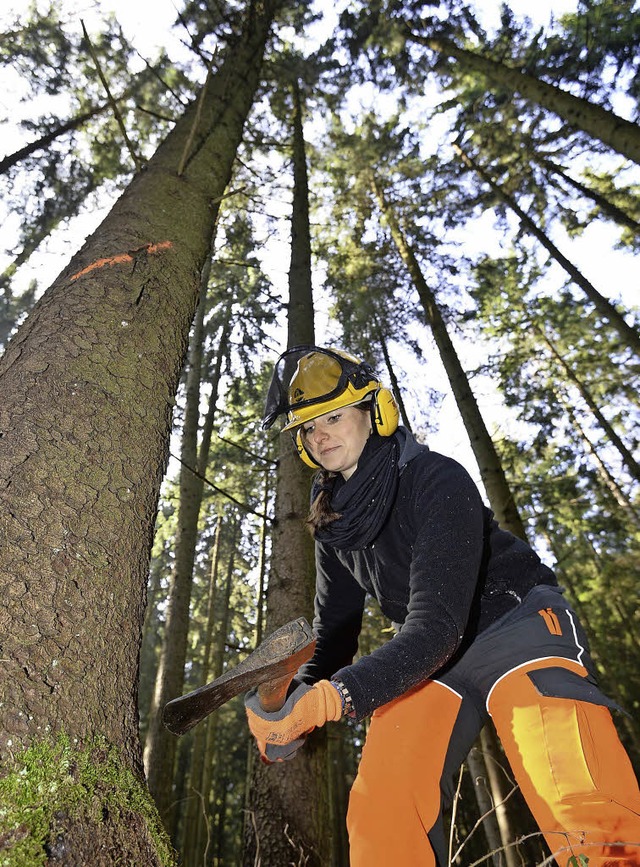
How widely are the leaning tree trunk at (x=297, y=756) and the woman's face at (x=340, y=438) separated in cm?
156

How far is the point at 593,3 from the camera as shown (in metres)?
7.29

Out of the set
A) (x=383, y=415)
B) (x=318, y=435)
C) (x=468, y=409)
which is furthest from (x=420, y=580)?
(x=468, y=409)

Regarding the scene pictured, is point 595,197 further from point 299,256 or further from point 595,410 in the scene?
point 299,256

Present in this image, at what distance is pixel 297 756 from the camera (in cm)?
345

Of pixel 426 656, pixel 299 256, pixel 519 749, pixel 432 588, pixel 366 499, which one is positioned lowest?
pixel 519 749

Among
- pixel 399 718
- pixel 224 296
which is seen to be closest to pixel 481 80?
pixel 224 296

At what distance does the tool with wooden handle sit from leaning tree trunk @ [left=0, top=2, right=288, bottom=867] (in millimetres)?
132

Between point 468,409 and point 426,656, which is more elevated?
point 468,409

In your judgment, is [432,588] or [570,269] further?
[570,269]

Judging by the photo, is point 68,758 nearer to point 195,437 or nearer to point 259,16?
point 259,16

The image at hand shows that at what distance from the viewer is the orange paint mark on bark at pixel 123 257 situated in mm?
2003

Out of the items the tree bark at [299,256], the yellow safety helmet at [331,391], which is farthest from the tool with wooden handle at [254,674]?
the tree bark at [299,256]

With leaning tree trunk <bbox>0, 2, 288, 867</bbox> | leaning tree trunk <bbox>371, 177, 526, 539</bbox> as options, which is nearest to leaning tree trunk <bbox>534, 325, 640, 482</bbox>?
leaning tree trunk <bbox>371, 177, 526, 539</bbox>

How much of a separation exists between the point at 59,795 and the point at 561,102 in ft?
29.1
